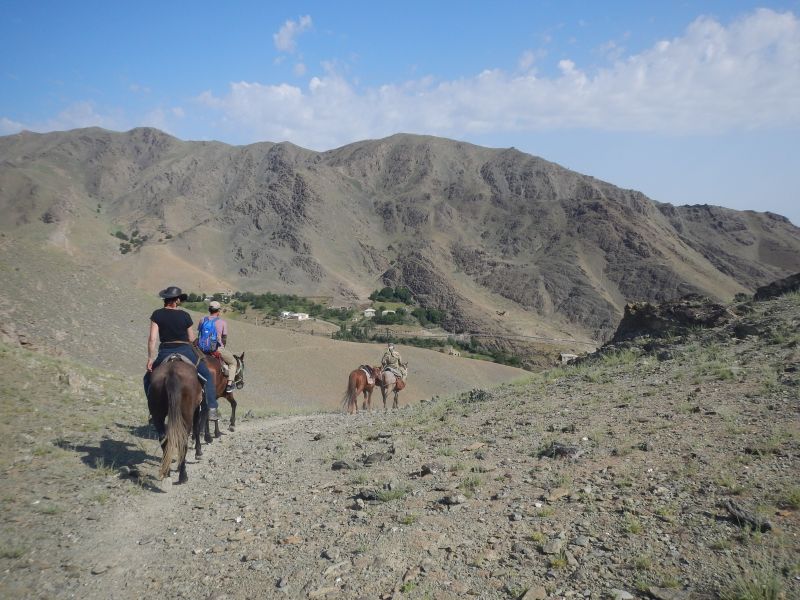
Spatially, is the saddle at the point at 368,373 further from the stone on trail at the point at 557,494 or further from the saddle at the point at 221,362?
the stone on trail at the point at 557,494

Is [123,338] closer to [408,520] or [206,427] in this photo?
[206,427]

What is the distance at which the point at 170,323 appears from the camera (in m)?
8.18

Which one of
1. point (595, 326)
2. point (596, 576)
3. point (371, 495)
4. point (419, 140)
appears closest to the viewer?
point (596, 576)

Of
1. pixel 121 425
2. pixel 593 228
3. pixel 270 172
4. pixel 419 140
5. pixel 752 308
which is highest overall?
pixel 419 140

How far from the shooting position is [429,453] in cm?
826

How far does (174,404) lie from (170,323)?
1.42 meters

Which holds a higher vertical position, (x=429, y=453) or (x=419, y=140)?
(x=419, y=140)

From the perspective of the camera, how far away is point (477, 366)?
53188mm

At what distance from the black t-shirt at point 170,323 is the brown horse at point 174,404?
52cm

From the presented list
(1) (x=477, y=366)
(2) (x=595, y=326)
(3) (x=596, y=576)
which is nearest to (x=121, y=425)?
(3) (x=596, y=576)

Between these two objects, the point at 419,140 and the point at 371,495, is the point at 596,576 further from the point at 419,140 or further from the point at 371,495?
the point at 419,140

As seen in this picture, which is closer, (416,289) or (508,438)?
(508,438)

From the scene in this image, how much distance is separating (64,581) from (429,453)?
481 centimetres

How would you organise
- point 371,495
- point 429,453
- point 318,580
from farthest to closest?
point 429,453 < point 371,495 < point 318,580
